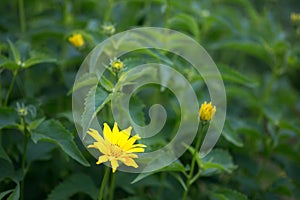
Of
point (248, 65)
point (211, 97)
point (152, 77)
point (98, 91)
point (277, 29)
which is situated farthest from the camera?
point (248, 65)

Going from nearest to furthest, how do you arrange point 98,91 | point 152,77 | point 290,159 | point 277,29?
point 98,91 → point 152,77 → point 290,159 → point 277,29

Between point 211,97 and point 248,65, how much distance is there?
1.16 m

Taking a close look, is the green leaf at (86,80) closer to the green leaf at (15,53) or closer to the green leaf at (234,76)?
the green leaf at (15,53)

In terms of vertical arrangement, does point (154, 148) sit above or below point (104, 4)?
below

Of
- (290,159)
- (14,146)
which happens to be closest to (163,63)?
(14,146)

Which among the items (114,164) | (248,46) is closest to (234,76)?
(248,46)

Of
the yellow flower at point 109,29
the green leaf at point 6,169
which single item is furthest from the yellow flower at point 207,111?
the green leaf at point 6,169

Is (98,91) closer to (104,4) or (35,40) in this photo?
(35,40)

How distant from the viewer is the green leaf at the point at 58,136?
0.97 meters

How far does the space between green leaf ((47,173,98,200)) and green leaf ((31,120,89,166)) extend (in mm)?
154

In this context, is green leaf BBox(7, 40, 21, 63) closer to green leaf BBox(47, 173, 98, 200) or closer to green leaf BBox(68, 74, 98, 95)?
green leaf BBox(68, 74, 98, 95)

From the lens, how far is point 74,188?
1.11m

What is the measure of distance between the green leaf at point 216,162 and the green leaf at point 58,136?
0.93 ft

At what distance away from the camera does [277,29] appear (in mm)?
1734
